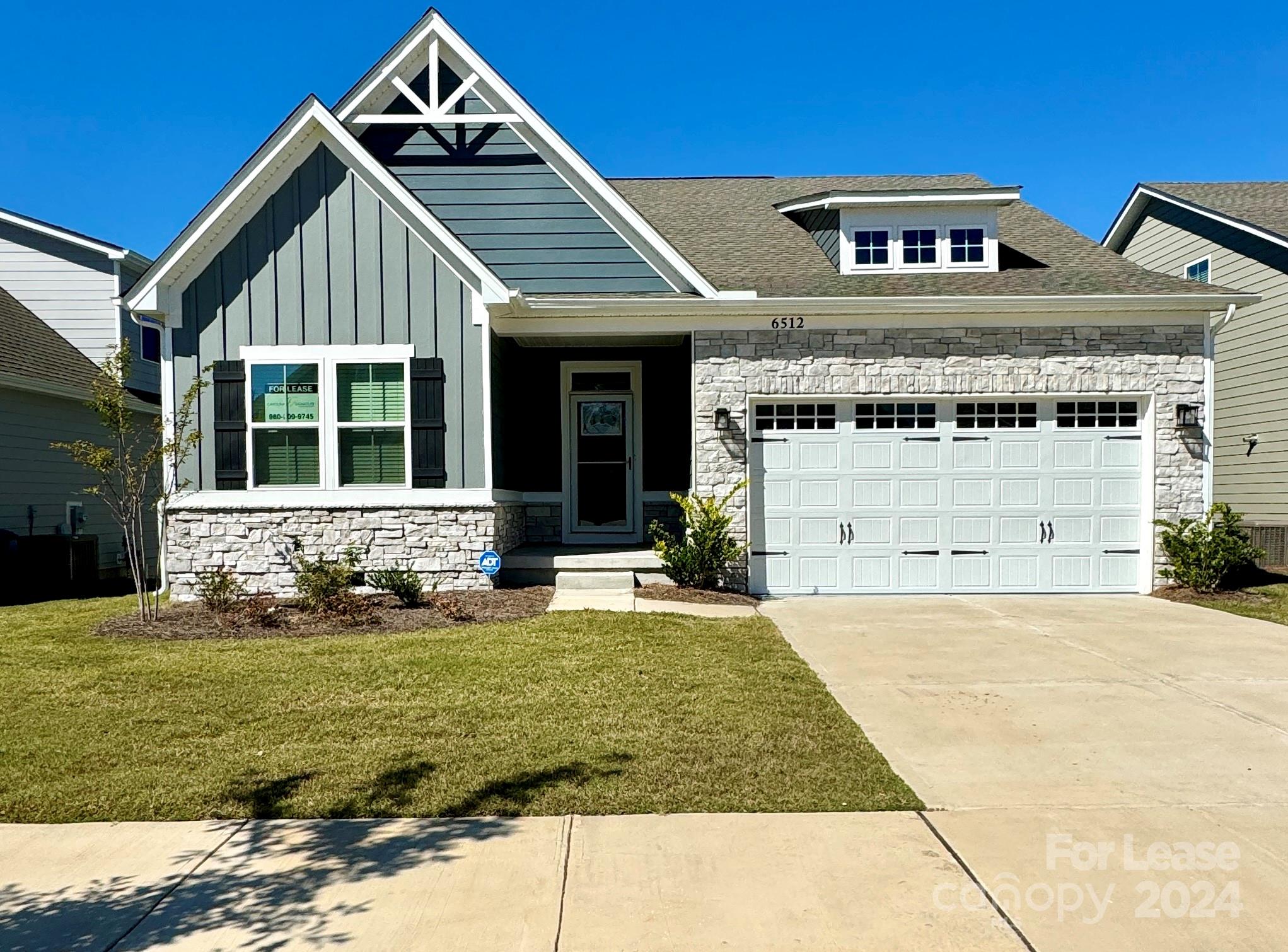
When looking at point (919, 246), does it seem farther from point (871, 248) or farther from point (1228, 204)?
point (1228, 204)

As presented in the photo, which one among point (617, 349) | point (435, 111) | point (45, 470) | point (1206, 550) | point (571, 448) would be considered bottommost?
point (1206, 550)

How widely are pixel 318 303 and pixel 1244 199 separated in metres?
16.6

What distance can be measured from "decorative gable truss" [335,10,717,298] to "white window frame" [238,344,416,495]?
236cm

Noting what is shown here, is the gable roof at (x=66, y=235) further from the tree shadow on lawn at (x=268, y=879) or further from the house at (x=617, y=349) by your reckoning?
the tree shadow on lawn at (x=268, y=879)

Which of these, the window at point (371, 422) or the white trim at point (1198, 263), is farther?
the white trim at point (1198, 263)

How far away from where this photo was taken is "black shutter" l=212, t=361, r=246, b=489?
401 inches

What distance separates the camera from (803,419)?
11016 mm

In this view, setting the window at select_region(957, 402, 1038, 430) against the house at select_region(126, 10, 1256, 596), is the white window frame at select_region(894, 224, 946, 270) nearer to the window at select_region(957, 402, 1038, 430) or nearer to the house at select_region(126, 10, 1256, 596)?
the house at select_region(126, 10, 1256, 596)

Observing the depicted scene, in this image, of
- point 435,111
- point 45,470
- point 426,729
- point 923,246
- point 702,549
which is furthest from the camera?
point 45,470

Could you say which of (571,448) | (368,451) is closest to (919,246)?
(571,448)

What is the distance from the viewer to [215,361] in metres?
10.2

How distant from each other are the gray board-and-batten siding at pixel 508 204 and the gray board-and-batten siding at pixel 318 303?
5.88ft

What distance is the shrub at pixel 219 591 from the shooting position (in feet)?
30.5

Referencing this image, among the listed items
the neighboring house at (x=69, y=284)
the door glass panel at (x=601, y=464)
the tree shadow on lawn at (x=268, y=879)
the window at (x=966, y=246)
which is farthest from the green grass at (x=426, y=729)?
the neighboring house at (x=69, y=284)
